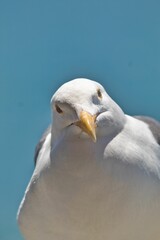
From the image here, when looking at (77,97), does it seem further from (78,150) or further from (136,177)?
(136,177)

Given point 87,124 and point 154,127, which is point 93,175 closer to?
point 87,124

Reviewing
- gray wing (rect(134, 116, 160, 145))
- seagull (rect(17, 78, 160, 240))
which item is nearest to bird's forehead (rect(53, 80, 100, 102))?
seagull (rect(17, 78, 160, 240))

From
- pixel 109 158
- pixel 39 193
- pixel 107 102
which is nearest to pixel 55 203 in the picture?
pixel 39 193

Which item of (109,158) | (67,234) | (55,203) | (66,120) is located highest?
(66,120)

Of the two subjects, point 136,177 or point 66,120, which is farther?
point 136,177

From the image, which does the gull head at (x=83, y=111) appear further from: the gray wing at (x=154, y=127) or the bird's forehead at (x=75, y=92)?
the gray wing at (x=154, y=127)

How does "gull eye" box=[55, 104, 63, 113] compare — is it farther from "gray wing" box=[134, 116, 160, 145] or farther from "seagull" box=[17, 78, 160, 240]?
"gray wing" box=[134, 116, 160, 145]

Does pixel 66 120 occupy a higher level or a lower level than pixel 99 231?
higher
